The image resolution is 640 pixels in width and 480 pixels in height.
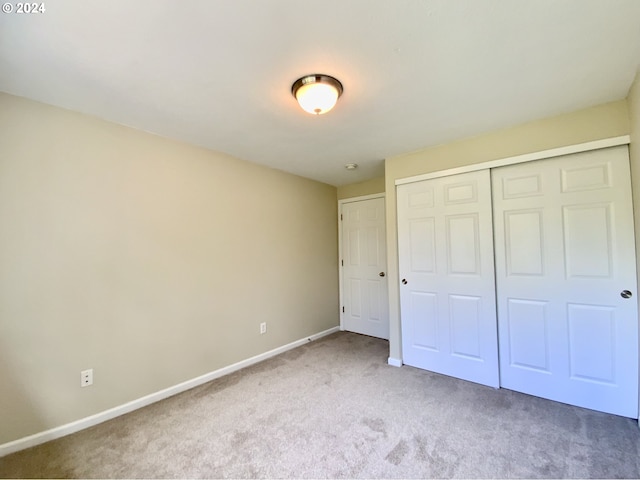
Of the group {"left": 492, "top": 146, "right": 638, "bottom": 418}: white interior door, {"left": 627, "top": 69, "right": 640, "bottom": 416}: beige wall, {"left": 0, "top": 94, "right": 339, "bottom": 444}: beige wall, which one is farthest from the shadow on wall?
{"left": 627, "top": 69, "right": 640, "bottom": 416}: beige wall

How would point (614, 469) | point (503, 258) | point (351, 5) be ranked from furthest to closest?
1. point (503, 258)
2. point (614, 469)
3. point (351, 5)

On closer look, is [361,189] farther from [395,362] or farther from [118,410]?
[118,410]

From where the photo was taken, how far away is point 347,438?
5.97 ft

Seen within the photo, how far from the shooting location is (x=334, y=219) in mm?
4332

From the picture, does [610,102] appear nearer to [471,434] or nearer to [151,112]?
[471,434]

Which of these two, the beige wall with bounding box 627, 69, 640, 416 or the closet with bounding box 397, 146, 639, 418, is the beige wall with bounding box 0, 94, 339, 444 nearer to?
the closet with bounding box 397, 146, 639, 418

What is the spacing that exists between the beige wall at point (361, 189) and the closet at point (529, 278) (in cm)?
101

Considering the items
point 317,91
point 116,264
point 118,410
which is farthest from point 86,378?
point 317,91

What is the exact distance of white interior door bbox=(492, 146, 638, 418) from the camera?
1.98 metres

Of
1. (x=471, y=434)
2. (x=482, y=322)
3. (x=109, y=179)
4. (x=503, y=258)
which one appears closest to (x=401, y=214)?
(x=503, y=258)

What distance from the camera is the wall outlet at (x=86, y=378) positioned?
199 cm

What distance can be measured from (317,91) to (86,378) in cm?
258

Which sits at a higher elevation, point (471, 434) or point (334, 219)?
point (334, 219)

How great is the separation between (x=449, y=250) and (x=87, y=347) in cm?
315
